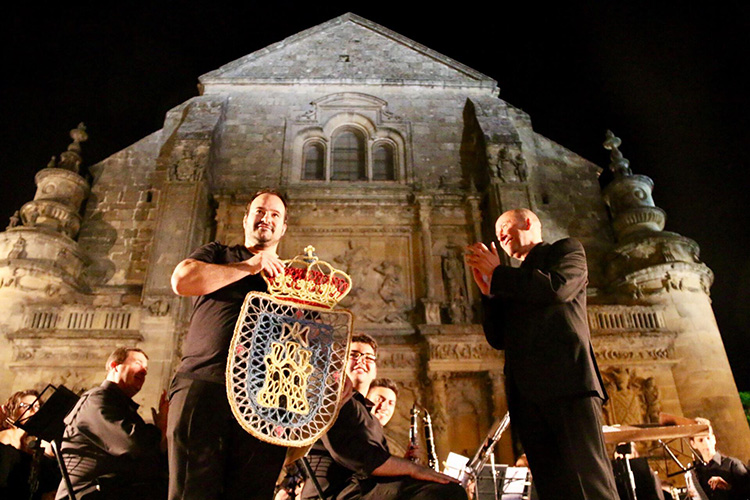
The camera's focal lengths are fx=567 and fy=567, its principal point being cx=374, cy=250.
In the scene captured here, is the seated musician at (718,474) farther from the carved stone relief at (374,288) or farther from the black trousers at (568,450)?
the carved stone relief at (374,288)

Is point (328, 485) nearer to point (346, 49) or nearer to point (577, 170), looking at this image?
point (577, 170)

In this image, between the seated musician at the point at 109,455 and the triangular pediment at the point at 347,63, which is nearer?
the seated musician at the point at 109,455

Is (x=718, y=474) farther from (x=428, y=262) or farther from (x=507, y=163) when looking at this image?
(x=507, y=163)

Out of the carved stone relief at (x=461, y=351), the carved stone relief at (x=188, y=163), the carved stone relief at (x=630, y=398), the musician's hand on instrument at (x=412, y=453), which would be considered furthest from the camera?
the carved stone relief at (x=188, y=163)

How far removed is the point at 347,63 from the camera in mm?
15555

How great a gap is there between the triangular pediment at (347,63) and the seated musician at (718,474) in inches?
450

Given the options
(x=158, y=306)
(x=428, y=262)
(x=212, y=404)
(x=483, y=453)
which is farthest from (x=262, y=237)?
(x=428, y=262)

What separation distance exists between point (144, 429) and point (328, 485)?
1.19m

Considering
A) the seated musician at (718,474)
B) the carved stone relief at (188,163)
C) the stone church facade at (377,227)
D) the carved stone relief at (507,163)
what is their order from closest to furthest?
the seated musician at (718,474), the stone church facade at (377,227), the carved stone relief at (188,163), the carved stone relief at (507,163)

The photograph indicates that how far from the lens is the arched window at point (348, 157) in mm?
14016

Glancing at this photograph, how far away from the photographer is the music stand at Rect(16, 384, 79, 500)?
3305 mm

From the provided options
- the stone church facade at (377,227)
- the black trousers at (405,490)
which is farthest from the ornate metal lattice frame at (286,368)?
the stone church facade at (377,227)

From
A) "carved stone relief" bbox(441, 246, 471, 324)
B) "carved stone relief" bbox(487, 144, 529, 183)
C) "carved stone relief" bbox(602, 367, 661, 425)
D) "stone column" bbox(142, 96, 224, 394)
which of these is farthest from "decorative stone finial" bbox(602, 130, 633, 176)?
"stone column" bbox(142, 96, 224, 394)

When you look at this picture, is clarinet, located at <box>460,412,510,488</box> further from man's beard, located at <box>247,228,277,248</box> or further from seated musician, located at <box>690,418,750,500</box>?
seated musician, located at <box>690,418,750,500</box>
